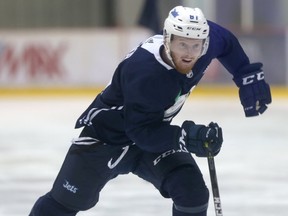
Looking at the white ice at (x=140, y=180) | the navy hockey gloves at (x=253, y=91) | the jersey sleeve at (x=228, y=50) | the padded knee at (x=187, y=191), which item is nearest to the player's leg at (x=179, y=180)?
the padded knee at (x=187, y=191)

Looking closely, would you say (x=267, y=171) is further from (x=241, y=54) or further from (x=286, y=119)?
(x=286, y=119)

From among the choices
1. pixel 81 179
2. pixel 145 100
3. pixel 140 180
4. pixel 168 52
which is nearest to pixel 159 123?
pixel 145 100

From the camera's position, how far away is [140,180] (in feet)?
16.9

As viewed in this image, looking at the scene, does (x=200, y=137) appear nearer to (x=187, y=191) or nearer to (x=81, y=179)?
(x=187, y=191)

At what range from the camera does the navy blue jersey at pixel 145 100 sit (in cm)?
303

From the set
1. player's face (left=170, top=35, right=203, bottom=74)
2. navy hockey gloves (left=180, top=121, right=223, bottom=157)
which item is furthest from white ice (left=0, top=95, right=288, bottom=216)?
player's face (left=170, top=35, right=203, bottom=74)

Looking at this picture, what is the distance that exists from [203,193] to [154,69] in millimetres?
434

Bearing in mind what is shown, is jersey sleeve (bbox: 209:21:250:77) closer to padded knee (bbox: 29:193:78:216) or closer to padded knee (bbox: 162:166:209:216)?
padded knee (bbox: 162:166:209:216)

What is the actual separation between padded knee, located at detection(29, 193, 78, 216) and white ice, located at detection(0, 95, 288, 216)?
86 centimetres

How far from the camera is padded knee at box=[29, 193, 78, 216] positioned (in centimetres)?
330

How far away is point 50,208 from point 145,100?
56 centimetres

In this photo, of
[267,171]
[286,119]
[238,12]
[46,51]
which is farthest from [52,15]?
[267,171]

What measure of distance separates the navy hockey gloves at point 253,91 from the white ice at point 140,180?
906 millimetres

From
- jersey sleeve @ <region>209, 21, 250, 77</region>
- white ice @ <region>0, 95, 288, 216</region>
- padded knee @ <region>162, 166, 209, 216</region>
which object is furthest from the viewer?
white ice @ <region>0, 95, 288, 216</region>
